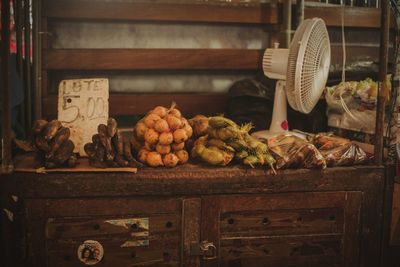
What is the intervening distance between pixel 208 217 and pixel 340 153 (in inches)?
36.0

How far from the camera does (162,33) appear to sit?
3.69m

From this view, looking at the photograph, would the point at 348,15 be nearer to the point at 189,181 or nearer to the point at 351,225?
the point at 351,225

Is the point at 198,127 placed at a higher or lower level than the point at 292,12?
lower

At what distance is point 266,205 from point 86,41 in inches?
86.2

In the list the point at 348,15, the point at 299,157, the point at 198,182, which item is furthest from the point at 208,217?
the point at 348,15

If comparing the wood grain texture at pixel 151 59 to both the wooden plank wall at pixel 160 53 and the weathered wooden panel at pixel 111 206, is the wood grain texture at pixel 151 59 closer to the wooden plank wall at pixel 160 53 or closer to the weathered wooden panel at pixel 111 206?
the wooden plank wall at pixel 160 53

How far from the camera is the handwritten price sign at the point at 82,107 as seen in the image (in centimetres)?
245

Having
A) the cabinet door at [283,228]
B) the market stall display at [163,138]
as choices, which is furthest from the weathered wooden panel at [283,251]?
the market stall display at [163,138]

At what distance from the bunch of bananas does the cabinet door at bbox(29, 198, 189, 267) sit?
0.33 m

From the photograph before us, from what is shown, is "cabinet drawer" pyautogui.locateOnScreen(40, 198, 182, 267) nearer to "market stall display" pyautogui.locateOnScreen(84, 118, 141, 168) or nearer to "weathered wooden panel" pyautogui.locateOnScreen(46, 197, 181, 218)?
"weathered wooden panel" pyautogui.locateOnScreen(46, 197, 181, 218)

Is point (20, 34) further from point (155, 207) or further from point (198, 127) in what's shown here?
point (155, 207)

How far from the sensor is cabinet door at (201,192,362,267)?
93.1 inches

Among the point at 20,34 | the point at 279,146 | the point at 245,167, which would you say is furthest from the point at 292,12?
the point at 20,34

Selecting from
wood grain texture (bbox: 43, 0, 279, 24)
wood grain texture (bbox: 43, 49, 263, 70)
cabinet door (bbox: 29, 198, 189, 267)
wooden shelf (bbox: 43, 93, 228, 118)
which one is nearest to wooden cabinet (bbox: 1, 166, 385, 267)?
cabinet door (bbox: 29, 198, 189, 267)
